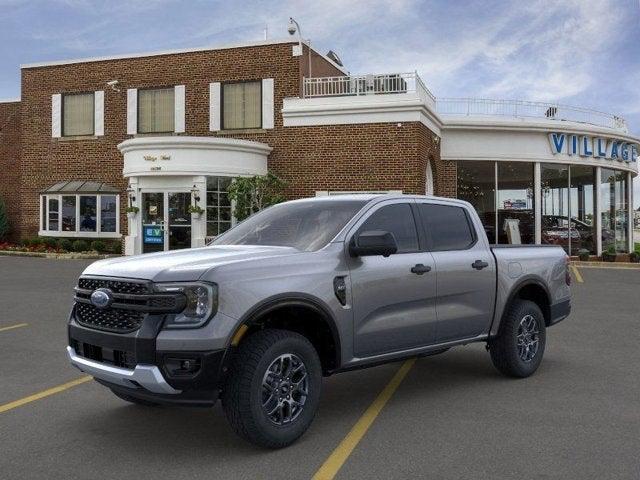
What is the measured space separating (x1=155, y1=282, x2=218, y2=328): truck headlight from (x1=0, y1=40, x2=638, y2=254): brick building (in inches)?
714

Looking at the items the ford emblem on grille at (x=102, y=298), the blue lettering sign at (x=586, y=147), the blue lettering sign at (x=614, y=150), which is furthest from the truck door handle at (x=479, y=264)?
the blue lettering sign at (x=614, y=150)

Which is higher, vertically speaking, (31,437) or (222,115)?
(222,115)

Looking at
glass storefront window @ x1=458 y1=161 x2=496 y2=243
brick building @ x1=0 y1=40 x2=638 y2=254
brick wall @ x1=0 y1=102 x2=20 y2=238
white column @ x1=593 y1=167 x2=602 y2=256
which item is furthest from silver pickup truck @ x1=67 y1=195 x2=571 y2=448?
brick wall @ x1=0 y1=102 x2=20 y2=238

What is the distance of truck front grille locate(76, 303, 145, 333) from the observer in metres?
4.37

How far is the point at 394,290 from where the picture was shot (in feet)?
17.4

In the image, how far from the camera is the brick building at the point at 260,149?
22.3 m

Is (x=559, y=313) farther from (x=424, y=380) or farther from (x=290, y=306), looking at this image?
(x=290, y=306)

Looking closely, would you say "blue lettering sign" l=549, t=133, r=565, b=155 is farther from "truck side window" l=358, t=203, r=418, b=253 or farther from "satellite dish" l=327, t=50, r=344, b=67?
"truck side window" l=358, t=203, r=418, b=253

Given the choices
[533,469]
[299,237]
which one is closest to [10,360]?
[299,237]

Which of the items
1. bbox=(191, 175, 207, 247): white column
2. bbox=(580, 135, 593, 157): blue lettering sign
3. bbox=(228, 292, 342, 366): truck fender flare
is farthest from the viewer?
bbox=(580, 135, 593, 157): blue lettering sign

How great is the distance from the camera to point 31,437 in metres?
4.80

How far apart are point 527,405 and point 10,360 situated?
5.55 meters

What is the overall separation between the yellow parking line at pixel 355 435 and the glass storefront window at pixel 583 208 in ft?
71.6

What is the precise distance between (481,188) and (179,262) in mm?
22525
